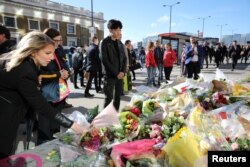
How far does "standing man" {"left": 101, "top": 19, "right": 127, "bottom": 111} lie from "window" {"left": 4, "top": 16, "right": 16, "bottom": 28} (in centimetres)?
4075

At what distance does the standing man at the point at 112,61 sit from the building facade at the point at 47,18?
31.4m

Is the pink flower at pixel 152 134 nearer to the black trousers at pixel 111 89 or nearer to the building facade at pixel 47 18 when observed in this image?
the black trousers at pixel 111 89

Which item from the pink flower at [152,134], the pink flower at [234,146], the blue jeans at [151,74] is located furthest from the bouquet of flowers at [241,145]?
the blue jeans at [151,74]

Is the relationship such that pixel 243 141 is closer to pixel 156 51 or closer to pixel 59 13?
pixel 156 51

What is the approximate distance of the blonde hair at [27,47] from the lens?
1926mm

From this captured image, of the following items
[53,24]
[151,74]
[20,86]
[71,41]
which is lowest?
[151,74]

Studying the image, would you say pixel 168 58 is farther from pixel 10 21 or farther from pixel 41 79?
pixel 10 21

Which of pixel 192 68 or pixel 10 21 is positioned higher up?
pixel 10 21

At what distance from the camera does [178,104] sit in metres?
2.76

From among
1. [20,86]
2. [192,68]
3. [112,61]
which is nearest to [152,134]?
[20,86]

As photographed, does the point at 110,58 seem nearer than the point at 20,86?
No

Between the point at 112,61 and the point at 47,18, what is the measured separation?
153 ft

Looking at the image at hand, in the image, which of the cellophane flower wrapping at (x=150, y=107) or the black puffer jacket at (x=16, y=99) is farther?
the cellophane flower wrapping at (x=150, y=107)

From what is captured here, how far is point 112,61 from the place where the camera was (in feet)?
14.8
